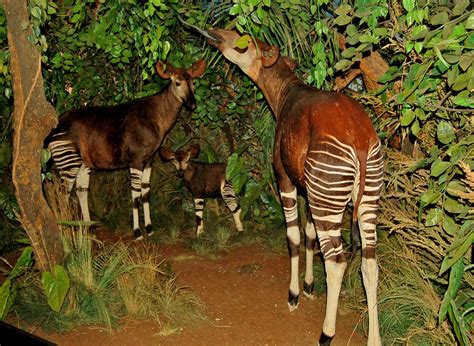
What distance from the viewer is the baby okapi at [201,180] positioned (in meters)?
6.59

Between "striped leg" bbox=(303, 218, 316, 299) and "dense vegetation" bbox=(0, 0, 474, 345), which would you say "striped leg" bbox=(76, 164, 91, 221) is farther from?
"striped leg" bbox=(303, 218, 316, 299)

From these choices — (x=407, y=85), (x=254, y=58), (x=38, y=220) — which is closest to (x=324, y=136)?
(x=407, y=85)

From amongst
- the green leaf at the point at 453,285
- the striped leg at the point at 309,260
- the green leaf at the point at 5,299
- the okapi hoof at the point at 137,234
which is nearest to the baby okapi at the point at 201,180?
the okapi hoof at the point at 137,234

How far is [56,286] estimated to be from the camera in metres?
4.37

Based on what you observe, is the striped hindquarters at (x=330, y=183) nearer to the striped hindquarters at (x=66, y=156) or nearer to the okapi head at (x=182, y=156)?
the okapi head at (x=182, y=156)

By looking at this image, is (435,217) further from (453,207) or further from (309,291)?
(309,291)

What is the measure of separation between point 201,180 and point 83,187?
4.96 ft

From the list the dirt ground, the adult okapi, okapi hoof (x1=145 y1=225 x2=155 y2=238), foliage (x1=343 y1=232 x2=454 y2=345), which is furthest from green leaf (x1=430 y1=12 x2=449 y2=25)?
okapi hoof (x1=145 y1=225 x2=155 y2=238)

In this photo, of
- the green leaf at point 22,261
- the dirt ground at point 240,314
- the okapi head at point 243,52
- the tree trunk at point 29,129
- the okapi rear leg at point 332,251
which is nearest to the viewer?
the okapi rear leg at point 332,251

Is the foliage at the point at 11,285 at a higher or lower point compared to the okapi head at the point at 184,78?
lower

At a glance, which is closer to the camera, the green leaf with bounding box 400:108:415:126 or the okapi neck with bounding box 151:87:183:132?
the green leaf with bounding box 400:108:415:126

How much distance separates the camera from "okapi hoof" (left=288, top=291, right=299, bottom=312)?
4764 mm

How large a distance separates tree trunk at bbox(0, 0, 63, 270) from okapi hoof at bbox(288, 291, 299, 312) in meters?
1.96

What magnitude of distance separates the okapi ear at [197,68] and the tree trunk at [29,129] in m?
2.08
